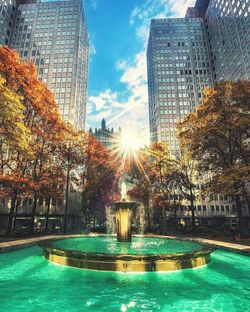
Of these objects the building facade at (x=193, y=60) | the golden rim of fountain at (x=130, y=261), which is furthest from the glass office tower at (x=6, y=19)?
the golden rim of fountain at (x=130, y=261)

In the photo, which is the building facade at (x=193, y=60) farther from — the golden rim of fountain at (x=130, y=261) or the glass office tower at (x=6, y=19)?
the golden rim of fountain at (x=130, y=261)

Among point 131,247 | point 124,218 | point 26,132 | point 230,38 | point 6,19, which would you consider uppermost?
point 6,19

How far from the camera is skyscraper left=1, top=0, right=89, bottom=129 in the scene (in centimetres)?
7188

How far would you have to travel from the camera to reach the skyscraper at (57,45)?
71875mm

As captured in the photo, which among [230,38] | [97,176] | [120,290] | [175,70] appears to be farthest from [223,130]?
[175,70]

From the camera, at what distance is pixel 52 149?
26.4 m

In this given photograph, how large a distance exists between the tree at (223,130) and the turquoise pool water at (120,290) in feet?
45.5

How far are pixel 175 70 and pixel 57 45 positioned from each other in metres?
54.4

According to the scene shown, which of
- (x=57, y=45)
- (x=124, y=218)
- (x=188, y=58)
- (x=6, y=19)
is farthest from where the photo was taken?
(x=188, y=58)

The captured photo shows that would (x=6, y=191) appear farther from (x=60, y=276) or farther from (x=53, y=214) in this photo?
(x=53, y=214)

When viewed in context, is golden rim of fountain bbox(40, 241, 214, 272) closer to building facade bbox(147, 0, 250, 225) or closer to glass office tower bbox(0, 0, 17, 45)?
building facade bbox(147, 0, 250, 225)

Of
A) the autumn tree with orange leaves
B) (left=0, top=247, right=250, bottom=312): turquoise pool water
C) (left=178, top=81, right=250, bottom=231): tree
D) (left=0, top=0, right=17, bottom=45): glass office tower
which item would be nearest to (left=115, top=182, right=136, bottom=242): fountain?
(left=0, top=247, right=250, bottom=312): turquoise pool water

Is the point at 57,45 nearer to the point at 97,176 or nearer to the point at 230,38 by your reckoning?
Result: the point at 97,176

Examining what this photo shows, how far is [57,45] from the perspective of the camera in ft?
258
